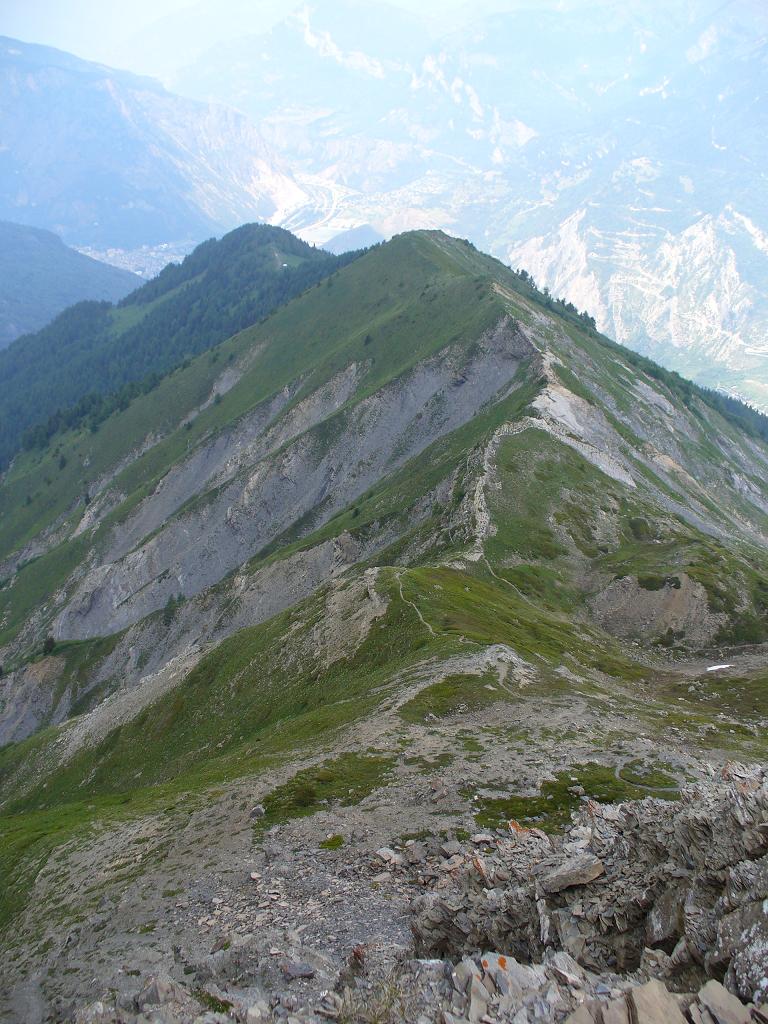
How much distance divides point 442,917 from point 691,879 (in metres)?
8.63

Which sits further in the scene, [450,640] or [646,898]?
[450,640]

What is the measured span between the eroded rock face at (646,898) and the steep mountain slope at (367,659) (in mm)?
1659

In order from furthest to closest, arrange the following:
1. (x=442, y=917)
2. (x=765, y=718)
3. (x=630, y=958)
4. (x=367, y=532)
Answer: (x=367, y=532) → (x=765, y=718) → (x=442, y=917) → (x=630, y=958)

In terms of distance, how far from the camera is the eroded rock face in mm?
19297

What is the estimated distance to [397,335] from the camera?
198250 millimetres

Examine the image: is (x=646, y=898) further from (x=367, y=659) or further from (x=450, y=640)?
(x=367, y=659)

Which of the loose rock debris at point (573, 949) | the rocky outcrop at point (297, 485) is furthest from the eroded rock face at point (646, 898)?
the rocky outcrop at point (297, 485)

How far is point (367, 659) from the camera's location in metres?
69.1

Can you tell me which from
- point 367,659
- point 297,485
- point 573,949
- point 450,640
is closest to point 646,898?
point 573,949

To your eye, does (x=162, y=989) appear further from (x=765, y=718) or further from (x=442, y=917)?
(x=765, y=718)

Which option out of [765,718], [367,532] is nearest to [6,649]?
[367,532]

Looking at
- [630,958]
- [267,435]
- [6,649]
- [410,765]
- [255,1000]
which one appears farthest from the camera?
[267,435]

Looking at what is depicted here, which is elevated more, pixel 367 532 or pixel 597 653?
pixel 367 532

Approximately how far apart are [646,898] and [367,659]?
47.3 metres
